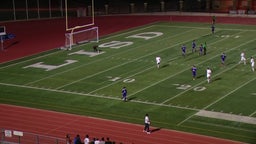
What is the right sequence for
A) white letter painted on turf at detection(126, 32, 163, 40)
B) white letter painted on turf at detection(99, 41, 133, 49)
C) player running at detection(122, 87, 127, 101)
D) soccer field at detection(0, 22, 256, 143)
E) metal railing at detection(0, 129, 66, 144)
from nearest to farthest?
metal railing at detection(0, 129, 66, 144) < soccer field at detection(0, 22, 256, 143) < player running at detection(122, 87, 127, 101) < white letter painted on turf at detection(99, 41, 133, 49) < white letter painted on turf at detection(126, 32, 163, 40)

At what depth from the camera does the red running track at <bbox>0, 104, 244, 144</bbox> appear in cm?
2728

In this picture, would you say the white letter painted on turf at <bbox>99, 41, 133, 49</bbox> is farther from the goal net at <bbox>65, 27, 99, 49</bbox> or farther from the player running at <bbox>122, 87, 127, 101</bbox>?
the player running at <bbox>122, 87, 127, 101</bbox>

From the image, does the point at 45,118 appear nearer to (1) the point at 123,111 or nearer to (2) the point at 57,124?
(2) the point at 57,124

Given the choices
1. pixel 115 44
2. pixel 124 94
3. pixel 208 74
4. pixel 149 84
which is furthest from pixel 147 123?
pixel 115 44

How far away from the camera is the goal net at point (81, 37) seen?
5169cm

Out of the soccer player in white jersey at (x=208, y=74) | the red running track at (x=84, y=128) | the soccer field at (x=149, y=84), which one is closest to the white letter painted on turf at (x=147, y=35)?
the soccer field at (x=149, y=84)

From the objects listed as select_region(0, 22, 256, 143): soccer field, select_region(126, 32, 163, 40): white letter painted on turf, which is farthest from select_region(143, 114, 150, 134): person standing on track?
select_region(126, 32, 163, 40): white letter painted on turf

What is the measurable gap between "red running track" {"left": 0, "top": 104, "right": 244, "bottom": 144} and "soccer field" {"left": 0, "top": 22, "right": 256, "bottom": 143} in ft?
2.55

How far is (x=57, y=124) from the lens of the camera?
98.9 ft

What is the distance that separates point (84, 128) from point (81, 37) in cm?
2700

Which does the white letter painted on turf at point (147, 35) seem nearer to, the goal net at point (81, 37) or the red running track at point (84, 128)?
the goal net at point (81, 37)

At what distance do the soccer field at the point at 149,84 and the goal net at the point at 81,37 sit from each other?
0.95 metres

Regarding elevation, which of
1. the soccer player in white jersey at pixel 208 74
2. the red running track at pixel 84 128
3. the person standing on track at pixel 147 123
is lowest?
the red running track at pixel 84 128

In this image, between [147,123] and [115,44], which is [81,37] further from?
[147,123]
